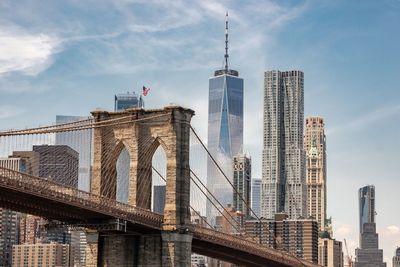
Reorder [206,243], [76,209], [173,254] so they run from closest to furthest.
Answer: [76,209], [173,254], [206,243]

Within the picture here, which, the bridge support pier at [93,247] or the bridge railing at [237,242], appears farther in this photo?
the bridge railing at [237,242]

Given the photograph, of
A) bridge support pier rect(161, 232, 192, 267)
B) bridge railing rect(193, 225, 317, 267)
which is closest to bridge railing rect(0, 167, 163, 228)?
bridge support pier rect(161, 232, 192, 267)

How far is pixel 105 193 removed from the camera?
8119 centimetres

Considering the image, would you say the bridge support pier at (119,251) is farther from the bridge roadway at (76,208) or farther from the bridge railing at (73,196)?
the bridge railing at (73,196)

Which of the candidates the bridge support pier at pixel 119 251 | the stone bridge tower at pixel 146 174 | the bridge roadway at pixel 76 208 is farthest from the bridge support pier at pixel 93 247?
the bridge roadway at pixel 76 208

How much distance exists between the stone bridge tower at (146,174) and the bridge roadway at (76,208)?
52.7 inches

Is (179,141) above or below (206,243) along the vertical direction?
above

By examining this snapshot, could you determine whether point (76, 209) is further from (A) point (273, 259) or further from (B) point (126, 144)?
(A) point (273, 259)

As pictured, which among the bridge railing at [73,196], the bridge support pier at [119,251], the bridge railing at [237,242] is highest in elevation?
the bridge railing at [73,196]

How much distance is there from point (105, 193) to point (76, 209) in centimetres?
1148

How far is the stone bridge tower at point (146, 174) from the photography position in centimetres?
7925

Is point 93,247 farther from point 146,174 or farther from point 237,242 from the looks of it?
point 237,242

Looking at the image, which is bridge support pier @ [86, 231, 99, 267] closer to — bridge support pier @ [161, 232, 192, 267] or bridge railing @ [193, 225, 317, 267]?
bridge support pier @ [161, 232, 192, 267]

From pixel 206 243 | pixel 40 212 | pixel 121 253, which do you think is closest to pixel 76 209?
pixel 40 212
